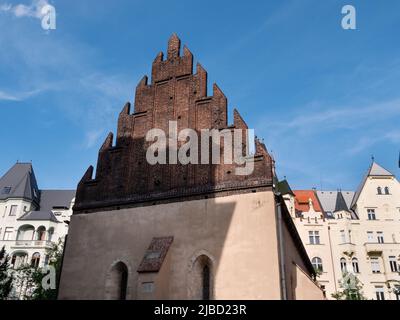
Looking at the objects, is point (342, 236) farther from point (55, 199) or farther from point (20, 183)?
point (20, 183)

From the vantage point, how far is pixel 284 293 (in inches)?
511

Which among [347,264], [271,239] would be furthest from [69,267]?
[347,264]

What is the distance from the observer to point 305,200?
53.2 metres

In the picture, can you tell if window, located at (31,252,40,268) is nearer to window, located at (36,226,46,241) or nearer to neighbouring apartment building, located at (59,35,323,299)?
window, located at (36,226,46,241)

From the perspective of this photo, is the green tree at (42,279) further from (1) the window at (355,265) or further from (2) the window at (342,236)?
(1) the window at (355,265)

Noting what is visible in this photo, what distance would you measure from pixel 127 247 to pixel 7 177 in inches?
1802

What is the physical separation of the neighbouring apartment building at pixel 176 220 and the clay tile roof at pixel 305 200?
3374 centimetres

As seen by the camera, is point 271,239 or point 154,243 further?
point 154,243

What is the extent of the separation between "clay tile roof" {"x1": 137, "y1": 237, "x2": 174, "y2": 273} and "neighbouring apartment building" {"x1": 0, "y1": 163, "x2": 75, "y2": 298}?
37.0 m

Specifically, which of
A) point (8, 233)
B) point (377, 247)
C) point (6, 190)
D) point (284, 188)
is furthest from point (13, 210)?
point (377, 247)

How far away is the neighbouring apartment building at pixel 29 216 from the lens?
4825cm

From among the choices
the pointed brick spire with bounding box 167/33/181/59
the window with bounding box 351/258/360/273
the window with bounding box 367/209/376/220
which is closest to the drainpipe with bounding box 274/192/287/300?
the pointed brick spire with bounding box 167/33/181/59

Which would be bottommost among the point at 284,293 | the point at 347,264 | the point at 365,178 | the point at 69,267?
the point at 284,293
